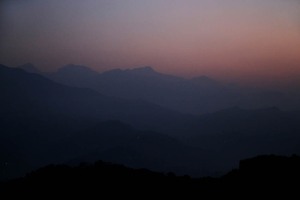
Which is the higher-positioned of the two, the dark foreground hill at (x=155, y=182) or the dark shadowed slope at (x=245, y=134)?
the dark shadowed slope at (x=245, y=134)

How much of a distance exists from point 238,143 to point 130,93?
122 metres

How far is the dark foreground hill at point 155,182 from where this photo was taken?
20.3 ft

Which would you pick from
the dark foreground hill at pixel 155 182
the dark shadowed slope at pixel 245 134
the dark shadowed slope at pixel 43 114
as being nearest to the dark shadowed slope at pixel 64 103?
the dark shadowed slope at pixel 43 114

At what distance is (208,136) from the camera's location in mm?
86938

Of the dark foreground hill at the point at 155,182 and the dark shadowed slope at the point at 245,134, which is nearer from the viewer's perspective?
the dark foreground hill at the point at 155,182

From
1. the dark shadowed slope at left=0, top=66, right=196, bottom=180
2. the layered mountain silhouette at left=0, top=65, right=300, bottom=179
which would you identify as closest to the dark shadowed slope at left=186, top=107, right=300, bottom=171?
the layered mountain silhouette at left=0, top=65, right=300, bottom=179

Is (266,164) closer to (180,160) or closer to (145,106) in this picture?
(180,160)

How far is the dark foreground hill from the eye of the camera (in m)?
6.19

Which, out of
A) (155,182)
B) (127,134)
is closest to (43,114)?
(127,134)

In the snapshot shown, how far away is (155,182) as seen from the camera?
688 cm

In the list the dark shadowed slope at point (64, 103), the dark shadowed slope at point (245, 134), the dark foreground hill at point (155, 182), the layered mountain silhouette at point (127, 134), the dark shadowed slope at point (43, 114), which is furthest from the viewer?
the dark shadowed slope at point (64, 103)

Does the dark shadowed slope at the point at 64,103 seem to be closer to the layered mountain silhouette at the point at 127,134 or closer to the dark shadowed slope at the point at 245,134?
the layered mountain silhouette at the point at 127,134

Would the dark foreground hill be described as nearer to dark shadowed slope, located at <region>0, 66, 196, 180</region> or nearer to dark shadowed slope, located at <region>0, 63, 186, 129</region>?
dark shadowed slope, located at <region>0, 66, 196, 180</region>

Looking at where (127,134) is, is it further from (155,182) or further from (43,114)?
(155,182)
